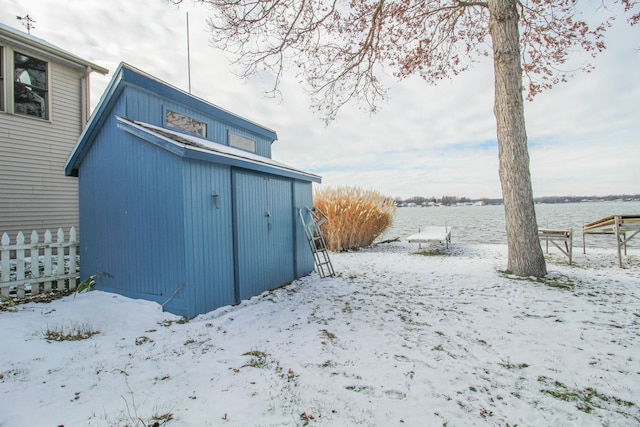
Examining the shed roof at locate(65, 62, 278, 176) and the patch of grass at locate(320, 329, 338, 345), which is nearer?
the patch of grass at locate(320, 329, 338, 345)

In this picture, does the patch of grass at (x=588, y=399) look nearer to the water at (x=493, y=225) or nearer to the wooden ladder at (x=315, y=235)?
the wooden ladder at (x=315, y=235)

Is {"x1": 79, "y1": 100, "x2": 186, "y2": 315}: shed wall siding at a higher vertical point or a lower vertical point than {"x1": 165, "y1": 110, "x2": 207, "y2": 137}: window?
lower

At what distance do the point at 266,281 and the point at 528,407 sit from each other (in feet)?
14.7

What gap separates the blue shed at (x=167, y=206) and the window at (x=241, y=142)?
112 cm

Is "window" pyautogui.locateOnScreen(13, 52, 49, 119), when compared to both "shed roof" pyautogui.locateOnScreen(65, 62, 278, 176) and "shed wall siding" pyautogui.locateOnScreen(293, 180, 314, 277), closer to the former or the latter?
"shed roof" pyautogui.locateOnScreen(65, 62, 278, 176)

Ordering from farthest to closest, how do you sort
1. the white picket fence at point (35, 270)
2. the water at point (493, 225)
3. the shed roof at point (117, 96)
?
the water at point (493, 225)
the white picket fence at point (35, 270)
the shed roof at point (117, 96)

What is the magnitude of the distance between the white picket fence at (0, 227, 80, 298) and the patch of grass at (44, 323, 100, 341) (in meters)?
2.25

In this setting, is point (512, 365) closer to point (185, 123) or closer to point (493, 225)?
point (185, 123)

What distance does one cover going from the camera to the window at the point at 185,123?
571cm

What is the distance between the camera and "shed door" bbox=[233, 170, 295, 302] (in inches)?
210

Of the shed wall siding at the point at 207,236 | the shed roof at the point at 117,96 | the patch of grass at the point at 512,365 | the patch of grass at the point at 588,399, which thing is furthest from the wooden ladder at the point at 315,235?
the patch of grass at the point at 588,399

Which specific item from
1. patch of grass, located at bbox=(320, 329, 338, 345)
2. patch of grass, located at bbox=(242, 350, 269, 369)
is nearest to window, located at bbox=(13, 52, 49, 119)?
patch of grass, located at bbox=(242, 350, 269, 369)

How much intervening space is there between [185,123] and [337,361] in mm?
5257

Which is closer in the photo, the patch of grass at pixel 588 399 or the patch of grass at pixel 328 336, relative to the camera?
the patch of grass at pixel 588 399
